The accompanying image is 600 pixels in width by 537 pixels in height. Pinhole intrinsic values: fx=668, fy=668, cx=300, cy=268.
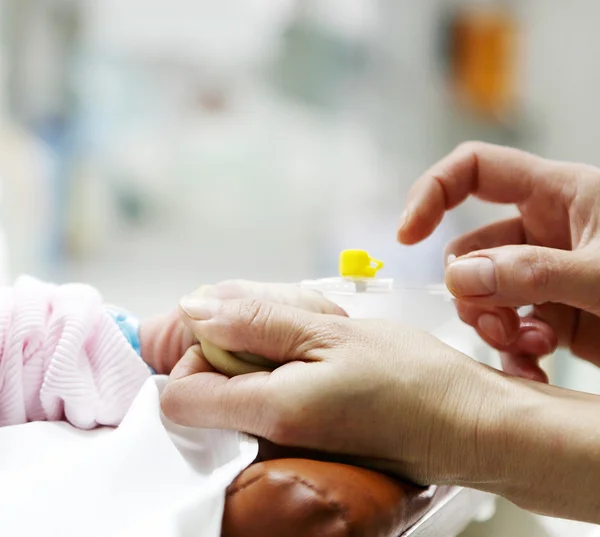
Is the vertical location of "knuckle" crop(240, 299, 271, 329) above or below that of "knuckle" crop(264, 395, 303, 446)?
above

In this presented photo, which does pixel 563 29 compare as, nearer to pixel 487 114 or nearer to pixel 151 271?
pixel 487 114

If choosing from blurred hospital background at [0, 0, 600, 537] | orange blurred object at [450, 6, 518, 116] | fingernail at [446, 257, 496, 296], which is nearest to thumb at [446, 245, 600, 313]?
fingernail at [446, 257, 496, 296]

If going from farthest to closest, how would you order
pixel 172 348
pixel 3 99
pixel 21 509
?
pixel 3 99 → pixel 172 348 → pixel 21 509

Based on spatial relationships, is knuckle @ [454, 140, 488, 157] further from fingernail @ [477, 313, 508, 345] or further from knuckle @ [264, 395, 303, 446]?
knuckle @ [264, 395, 303, 446]

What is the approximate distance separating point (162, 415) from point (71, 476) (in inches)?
3.5

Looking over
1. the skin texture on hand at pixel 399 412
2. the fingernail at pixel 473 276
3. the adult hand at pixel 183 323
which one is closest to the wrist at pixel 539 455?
the skin texture on hand at pixel 399 412

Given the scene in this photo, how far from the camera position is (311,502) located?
0.36 metres

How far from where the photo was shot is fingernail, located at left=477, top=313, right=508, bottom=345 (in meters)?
0.71

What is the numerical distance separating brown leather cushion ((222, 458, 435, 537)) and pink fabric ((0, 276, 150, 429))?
205mm

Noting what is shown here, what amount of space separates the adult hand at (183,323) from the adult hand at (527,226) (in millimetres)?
137

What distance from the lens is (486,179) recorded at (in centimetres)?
82

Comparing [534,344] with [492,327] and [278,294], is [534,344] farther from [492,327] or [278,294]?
[278,294]

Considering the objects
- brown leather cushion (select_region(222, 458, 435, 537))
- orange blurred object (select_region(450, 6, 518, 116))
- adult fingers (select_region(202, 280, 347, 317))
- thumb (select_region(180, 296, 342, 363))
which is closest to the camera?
brown leather cushion (select_region(222, 458, 435, 537))

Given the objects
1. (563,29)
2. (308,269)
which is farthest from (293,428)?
(563,29)
